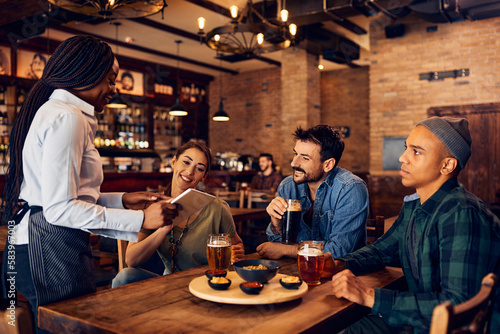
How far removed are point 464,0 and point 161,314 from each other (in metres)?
5.94

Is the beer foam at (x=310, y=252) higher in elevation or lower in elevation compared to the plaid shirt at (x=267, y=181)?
higher

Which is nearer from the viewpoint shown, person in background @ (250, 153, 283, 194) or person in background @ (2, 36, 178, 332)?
person in background @ (2, 36, 178, 332)

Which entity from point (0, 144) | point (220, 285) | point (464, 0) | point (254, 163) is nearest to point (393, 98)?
point (464, 0)

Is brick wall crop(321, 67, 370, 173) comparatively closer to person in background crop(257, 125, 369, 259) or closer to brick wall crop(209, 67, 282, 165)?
brick wall crop(209, 67, 282, 165)

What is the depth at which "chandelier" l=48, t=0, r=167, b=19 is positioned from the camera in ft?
13.8

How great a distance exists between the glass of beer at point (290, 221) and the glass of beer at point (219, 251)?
0.39 m

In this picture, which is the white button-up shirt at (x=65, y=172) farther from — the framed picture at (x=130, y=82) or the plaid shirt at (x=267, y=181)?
the framed picture at (x=130, y=82)

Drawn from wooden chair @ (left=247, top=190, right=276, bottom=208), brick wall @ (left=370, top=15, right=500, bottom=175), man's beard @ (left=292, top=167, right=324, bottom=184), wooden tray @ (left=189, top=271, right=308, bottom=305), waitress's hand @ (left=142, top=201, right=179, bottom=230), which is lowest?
wooden chair @ (left=247, top=190, right=276, bottom=208)

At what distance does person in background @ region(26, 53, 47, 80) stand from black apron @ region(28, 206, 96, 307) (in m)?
7.77

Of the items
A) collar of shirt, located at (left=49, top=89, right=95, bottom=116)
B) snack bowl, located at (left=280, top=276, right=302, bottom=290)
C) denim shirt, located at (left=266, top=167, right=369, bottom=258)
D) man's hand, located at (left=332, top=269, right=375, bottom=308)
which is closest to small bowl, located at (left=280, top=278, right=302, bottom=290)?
snack bowl, located at (left=280, top=276, right=302, bottom=290)

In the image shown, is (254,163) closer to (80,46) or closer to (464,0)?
(464,0)

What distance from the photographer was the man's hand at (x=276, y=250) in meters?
1.88

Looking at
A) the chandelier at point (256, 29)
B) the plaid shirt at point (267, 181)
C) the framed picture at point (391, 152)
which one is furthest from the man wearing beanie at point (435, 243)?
the framed picture at point (391, 152)

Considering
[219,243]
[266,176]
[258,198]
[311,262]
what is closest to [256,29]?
[258,198]
